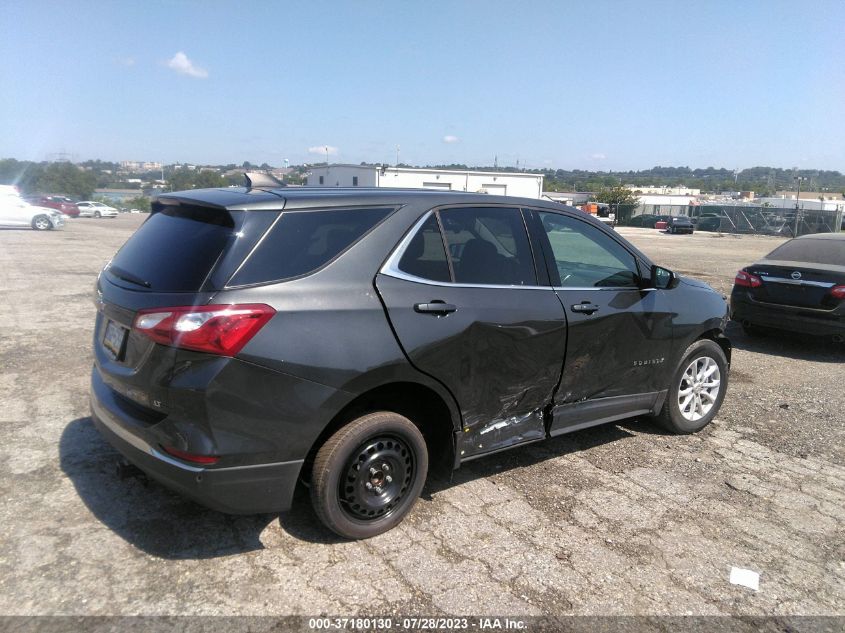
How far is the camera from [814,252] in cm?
829

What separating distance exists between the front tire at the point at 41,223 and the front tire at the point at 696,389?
31405 mm

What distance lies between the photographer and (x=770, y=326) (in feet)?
26.4

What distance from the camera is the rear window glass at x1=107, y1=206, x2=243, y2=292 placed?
9.62 ft

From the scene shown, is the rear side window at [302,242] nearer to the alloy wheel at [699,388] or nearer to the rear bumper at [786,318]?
the alloy wheel at [699,388]

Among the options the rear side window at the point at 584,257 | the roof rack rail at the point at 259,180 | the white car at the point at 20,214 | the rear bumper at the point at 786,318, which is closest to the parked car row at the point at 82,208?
the white car at the point at 20,214

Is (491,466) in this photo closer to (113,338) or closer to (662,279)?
(662,279)

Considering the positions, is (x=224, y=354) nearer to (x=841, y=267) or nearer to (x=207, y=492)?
(x=207, y=492)

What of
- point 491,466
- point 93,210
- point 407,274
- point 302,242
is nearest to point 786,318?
point 491,466

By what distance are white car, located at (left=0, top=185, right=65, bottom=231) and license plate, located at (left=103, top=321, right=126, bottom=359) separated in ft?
99.9

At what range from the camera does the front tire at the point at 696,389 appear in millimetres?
4902

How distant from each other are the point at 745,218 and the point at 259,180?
5515 cm

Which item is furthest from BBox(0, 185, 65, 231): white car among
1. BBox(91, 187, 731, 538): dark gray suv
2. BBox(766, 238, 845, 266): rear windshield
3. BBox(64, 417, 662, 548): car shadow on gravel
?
BBox(766, 238, 845, 266): rear windshield

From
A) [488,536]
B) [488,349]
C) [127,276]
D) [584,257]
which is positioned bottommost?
[488,536]

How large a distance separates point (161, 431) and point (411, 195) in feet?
6.03
